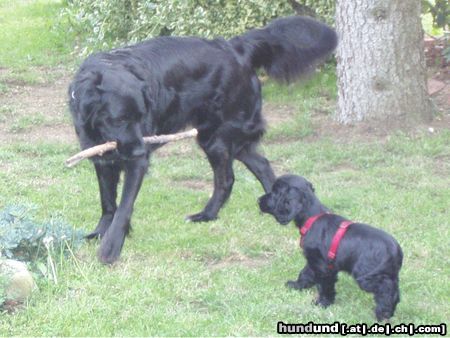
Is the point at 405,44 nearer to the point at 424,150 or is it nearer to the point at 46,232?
the point at 424,150

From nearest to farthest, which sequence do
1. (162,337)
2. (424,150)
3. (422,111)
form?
1. (162,337)
2. (424,150)
3. (422,111)

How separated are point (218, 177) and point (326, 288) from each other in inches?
87.3

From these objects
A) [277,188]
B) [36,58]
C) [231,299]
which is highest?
[277,188]

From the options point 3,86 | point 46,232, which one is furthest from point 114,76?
point 3,86

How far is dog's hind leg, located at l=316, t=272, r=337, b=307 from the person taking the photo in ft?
16.3

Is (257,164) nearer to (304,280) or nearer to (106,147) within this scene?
(106,147)

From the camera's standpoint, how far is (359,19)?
9039 mm

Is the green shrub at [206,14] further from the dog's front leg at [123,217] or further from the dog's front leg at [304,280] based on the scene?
the dog's front leg at [304,280]

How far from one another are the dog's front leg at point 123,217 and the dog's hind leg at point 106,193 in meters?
0.27

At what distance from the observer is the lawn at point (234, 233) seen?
4.82 m

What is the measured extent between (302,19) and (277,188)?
7.96 ft

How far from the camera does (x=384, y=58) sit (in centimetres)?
901

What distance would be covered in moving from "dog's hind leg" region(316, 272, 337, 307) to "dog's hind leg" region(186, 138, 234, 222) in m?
1.97

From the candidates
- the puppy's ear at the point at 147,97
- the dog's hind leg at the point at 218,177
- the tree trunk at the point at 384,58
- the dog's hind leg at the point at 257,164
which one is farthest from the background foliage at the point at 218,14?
the puppy's ear at the point at 147,97
